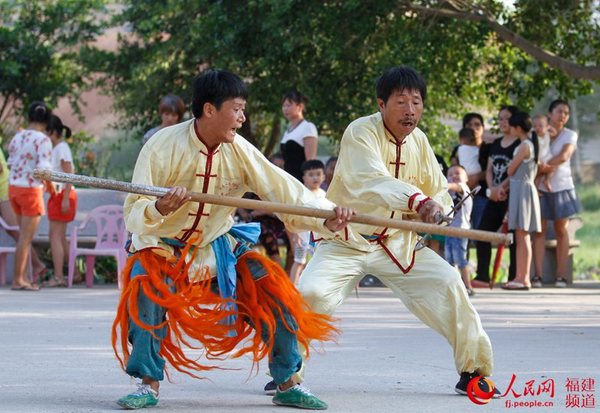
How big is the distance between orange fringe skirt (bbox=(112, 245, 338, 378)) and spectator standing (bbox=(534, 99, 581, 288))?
730 centimetres

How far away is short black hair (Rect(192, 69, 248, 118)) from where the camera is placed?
600cm

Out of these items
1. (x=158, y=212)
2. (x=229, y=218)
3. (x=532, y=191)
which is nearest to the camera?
(x=158, y=212)

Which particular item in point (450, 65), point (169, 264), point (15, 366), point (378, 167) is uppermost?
point (450, 65)

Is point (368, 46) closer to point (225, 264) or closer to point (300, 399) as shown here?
point (225, 264)

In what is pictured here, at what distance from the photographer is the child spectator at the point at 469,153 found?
42.5 feet

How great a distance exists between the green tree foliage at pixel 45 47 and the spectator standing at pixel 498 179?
928cm

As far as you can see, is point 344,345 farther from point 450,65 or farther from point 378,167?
point 450,65

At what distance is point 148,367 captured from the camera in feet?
19.4

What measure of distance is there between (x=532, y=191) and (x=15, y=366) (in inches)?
263

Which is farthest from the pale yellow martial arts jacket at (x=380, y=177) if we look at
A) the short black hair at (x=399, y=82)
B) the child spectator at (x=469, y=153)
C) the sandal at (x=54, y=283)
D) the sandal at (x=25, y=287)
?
the sandal at (x=54, y=283)

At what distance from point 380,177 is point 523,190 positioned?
653cm

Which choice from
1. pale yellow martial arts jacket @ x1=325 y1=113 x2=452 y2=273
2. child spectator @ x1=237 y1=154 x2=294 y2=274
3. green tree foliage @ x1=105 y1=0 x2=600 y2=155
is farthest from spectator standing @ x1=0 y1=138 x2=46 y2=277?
pale yellow martial arts jacket @ x1=325 y1=113 x2=452 y2=273

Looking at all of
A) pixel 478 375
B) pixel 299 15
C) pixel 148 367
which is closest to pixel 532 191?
pixel 299 15

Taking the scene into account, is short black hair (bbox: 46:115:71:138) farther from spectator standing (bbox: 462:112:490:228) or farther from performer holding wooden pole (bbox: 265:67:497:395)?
performer holding wooden pole (bbox: 265:67:497:395)
